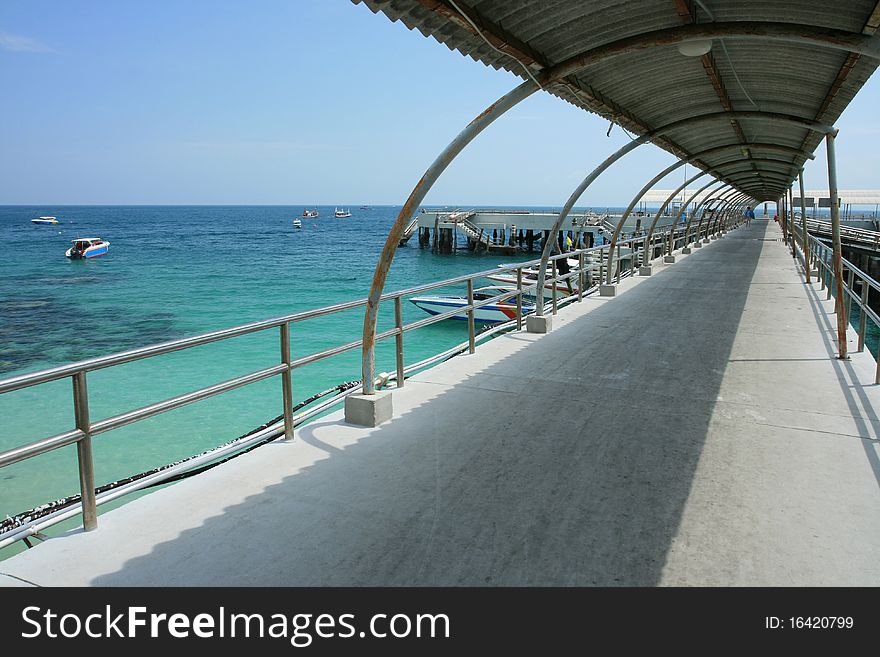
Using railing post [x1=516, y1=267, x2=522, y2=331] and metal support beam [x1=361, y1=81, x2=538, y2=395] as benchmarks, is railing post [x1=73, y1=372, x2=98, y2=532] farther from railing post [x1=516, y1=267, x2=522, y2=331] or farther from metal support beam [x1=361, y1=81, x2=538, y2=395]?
railing post [x1=516, y1=267, x2=522, y2=331]

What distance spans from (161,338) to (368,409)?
18.2m

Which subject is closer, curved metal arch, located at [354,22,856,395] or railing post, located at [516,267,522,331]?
Answer: curved metal arch, located at [354,22,856,395]

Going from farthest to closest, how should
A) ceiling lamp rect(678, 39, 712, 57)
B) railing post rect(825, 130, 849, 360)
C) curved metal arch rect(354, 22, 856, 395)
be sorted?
railing post rect(825, 130, 849, 360), ceiling lamp rect(678, 39, 712, 57), curved metal arch rect(354, 22, 856, 395)

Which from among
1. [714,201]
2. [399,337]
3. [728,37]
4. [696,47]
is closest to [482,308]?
[714,201]

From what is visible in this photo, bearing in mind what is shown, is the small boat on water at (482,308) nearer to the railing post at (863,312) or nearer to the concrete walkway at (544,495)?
the railing post at (863,312)

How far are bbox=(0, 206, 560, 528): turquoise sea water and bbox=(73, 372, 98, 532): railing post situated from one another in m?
6.07

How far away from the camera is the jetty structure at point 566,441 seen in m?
2.84

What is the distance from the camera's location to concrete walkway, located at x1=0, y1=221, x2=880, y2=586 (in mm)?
2779

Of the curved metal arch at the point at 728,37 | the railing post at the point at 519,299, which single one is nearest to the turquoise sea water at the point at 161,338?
the railing post at the point at 519,299

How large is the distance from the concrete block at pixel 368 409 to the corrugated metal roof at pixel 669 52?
260 centimetres

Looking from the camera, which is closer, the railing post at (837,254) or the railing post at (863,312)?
the railing post at (863,312)

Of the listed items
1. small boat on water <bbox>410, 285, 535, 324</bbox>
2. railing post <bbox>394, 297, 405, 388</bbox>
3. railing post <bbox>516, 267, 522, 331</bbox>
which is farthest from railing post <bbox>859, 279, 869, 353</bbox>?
small boat on water <bbox>410, 285, 535, 324</bbox>

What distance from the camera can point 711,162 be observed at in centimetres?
1414
